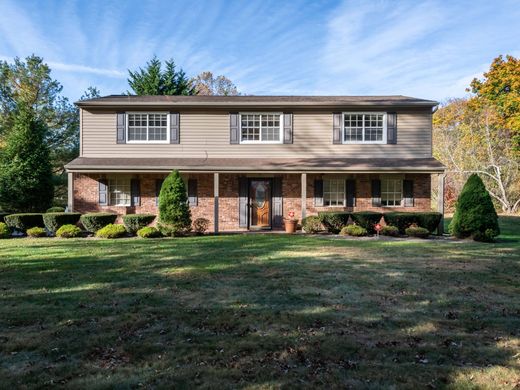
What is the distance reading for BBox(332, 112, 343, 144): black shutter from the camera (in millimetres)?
14383

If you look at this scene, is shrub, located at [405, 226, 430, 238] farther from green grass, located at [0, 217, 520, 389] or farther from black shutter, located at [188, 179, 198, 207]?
black shutter, located at [188, 179, 198, 207]

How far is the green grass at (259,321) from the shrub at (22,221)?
4946 millimetres

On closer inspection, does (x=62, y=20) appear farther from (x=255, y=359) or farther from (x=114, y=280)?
(x=255, y=359)

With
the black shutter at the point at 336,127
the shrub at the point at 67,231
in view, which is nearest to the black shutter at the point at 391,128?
the black shutter at the point at 336,127

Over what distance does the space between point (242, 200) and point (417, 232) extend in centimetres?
693

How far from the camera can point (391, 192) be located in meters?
14.4

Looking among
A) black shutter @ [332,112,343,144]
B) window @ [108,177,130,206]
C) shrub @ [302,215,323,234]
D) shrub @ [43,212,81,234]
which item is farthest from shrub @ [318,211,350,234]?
shrub @ [43,212,81,234]

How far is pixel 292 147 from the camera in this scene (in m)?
14.4

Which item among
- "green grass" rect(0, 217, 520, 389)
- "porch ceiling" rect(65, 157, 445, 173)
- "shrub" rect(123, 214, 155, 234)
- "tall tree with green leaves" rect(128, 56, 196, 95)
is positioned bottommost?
"green grass" rect(0, 217, 520, 389)

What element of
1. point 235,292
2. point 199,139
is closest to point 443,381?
point 235,292

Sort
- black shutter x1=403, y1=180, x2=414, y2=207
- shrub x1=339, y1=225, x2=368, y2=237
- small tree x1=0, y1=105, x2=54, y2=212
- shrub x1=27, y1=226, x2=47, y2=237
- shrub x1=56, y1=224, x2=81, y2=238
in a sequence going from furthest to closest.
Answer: small tree x1=0, y1=105, x2=54, y2=212 → black shutter x1=403, y1=180, x2=414, y2=207 → shrub x1=339, y1=225, x2=368, y2=237 → shrub x1=27, y1=226, x2=47, y2=237 → shrub x1=56, y1=224, x2=81, y2=238

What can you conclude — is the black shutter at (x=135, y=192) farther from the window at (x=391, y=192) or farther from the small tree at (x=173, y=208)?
the window at (x=391, y=192)

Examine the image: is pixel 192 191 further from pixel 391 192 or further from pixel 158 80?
pixel 158 80

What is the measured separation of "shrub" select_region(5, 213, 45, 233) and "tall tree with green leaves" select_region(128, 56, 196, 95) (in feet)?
55.0
